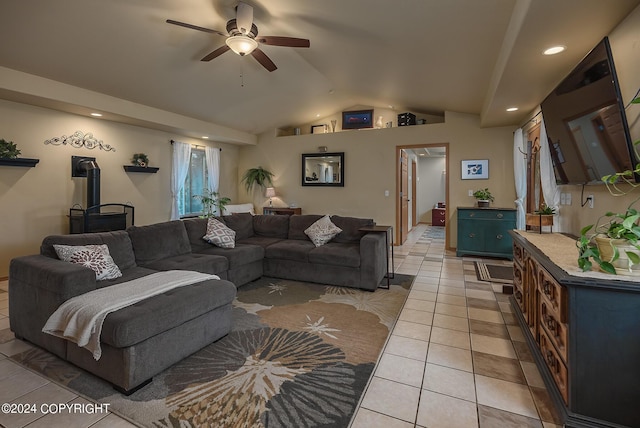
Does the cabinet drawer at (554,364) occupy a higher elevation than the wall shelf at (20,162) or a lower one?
lower

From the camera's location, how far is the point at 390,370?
6.77ft

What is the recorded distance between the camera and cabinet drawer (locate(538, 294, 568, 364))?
161cm

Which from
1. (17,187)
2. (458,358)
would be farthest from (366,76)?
(17,187)

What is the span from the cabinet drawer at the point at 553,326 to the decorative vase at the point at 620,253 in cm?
39

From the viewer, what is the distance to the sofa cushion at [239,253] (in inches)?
145

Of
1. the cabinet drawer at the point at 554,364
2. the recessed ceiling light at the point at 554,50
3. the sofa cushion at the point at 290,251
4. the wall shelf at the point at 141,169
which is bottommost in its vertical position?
the cabinet drawer at the point at 554,364

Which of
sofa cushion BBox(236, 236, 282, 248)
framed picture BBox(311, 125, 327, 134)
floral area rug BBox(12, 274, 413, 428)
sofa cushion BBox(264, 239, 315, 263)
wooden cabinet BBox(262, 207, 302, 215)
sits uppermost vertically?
framed picture BBox(311, 125, 327, 134)

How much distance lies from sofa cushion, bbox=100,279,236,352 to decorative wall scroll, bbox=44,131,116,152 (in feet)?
13.2

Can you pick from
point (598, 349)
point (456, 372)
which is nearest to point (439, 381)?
point (456, 372)

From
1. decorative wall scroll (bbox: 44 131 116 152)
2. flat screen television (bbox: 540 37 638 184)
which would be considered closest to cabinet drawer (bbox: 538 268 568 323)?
flat screen television (bbox: 540 37 638 184)

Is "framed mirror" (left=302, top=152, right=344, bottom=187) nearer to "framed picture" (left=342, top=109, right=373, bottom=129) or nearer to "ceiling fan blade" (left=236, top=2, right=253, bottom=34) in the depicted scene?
"framed picture" (left=342, top=109, right=373, bottom=129)

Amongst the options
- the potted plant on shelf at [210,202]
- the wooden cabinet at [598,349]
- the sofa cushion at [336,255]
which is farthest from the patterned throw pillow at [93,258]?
the potted plant on shelf at [210,202]

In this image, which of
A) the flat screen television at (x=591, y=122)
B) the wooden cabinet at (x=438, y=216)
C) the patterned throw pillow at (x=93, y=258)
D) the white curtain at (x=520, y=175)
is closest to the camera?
the flat screen television at (x=591, y=122)

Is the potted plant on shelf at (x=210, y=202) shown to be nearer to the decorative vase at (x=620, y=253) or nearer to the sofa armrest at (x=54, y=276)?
the sofa armrest at (x=54, y=276)
